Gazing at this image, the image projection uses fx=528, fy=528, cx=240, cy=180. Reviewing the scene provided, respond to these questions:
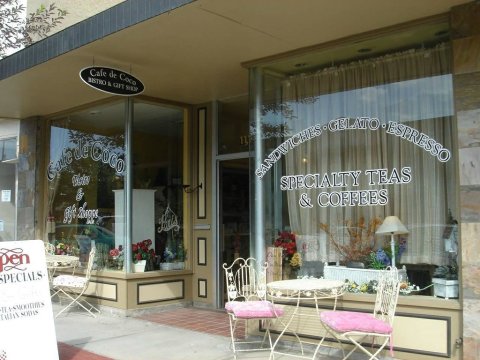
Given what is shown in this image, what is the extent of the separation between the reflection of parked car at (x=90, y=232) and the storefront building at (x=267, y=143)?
1.4 inches

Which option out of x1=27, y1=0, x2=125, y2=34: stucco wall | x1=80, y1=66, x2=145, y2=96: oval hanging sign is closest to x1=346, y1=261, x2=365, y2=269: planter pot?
x1=80, y1=66, x2=145, y2=96: oval hanging sign

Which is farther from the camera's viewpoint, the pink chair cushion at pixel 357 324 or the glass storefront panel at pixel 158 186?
the glass storefront panel at pixel 158 186

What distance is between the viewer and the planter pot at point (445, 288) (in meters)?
4.66

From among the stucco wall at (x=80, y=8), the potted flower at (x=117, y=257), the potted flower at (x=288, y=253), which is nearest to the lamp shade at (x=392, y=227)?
the potted flower at (x=288, y=253)

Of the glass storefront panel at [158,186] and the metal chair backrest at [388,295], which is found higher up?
the glass storefront panel at [158,186]

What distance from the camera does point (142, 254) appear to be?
7625mm

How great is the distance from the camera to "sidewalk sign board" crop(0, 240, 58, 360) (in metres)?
4.35

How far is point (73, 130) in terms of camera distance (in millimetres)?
8852

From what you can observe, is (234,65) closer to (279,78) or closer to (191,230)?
(279,78)

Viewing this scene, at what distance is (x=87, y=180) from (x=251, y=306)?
4.47 m

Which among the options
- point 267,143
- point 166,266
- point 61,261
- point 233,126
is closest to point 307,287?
point 267,143

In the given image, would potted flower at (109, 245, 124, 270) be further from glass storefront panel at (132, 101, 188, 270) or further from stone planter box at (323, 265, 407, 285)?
stone planter box at (323, 265, 407, 285)

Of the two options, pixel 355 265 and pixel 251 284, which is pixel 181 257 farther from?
pixel 355 265

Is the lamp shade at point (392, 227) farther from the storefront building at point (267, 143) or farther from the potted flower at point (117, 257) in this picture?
the potted flower at point (117, 257)
